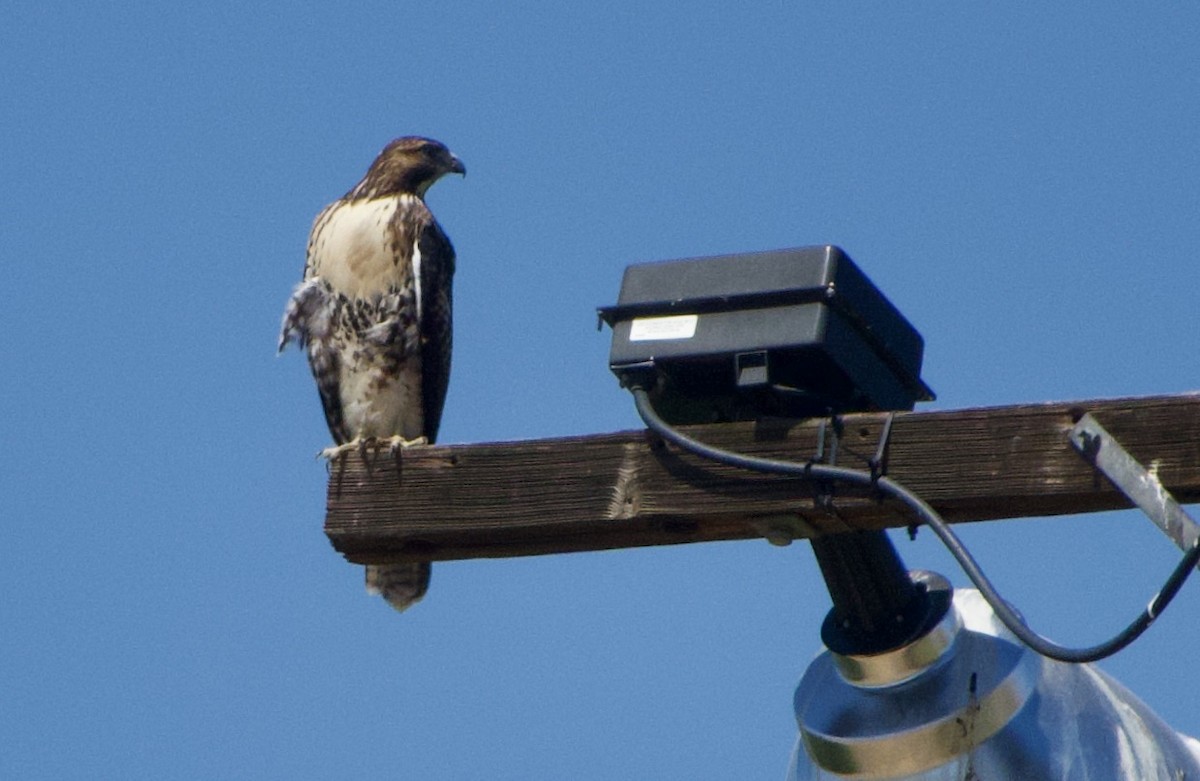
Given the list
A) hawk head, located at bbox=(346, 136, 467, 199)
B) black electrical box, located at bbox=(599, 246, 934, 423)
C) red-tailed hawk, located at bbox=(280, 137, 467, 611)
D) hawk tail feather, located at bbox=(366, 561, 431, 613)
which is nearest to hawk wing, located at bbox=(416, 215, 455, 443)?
red-tailed hawk, located at bbox=(280, 137, 467, 611)

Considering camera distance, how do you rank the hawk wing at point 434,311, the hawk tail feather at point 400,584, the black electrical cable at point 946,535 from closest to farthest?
1. the black electrical cable at point 946,535
2. the hawk tail feather at point 400,584
3. the hawk wing at point 434,311

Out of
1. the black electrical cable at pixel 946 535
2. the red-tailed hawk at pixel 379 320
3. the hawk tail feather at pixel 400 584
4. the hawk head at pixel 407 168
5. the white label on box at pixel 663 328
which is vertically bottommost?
the hawk tail feather at pixel 400 584

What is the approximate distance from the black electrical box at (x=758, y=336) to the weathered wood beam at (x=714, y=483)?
0.31 ft

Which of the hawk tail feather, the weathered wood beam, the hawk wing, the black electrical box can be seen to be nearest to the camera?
the weathered wood beam

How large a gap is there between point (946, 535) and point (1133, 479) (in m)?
0.29

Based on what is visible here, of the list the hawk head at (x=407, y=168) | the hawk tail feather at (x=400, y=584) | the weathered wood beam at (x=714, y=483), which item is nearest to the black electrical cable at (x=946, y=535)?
the weathered wood beam at (x=714, y=483)

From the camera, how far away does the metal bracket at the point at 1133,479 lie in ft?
9.13

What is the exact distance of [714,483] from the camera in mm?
3229

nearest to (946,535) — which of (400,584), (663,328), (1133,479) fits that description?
(1133,479)

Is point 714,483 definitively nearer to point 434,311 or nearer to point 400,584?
point 400,584

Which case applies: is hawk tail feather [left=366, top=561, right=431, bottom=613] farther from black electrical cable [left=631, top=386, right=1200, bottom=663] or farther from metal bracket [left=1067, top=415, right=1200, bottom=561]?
metal bracket [left=1067, top=415, right=1200, bottom=561]

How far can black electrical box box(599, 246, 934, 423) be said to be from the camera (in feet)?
10.4

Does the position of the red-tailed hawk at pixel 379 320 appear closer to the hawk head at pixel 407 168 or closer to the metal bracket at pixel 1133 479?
the hawk head at pixel 407 168

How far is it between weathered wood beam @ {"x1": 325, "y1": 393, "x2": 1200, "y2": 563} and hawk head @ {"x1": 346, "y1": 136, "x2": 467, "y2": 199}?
357 centimetres
